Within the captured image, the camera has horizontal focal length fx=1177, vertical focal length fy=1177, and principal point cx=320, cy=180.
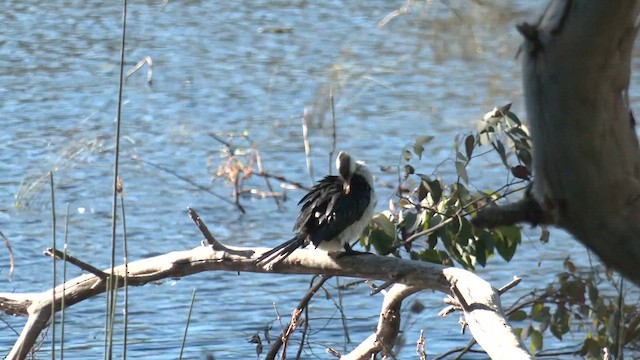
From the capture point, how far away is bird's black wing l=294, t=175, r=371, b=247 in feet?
12.8

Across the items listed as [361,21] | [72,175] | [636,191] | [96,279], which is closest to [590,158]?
[636,191]

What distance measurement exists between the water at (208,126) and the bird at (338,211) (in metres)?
0.34

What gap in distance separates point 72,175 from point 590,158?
22.7 feet

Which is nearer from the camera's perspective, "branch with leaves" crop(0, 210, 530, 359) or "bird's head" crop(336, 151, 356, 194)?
"branch with leaves" crop(0, 210, 530, 359)

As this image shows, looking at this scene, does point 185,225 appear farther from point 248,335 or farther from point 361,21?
point 361,21

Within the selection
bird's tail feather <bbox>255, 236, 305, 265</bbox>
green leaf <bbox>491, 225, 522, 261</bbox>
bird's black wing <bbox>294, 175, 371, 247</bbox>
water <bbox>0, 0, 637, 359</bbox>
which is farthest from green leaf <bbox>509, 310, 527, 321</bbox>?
bird's tail feather <bbox>255, 236, 305, 265</bbox>

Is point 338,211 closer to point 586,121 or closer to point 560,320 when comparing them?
point 560,320

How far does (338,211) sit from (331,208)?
0.03m

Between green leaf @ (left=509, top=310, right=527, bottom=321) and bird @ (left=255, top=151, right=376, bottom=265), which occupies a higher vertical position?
bird @ (left=255, top=151, right=376, bottom=265)

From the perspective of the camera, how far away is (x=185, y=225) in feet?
23.9

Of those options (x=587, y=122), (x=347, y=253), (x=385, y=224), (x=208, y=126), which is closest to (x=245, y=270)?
(x=347, y=253)

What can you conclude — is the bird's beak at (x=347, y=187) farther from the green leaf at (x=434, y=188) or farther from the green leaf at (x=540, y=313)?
the green leaf at (x=540, y=313)

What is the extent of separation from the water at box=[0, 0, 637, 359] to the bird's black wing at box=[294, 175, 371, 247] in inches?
14.8

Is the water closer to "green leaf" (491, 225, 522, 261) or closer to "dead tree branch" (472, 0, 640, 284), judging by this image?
"green leaf" (491, 225, 522, 261)
